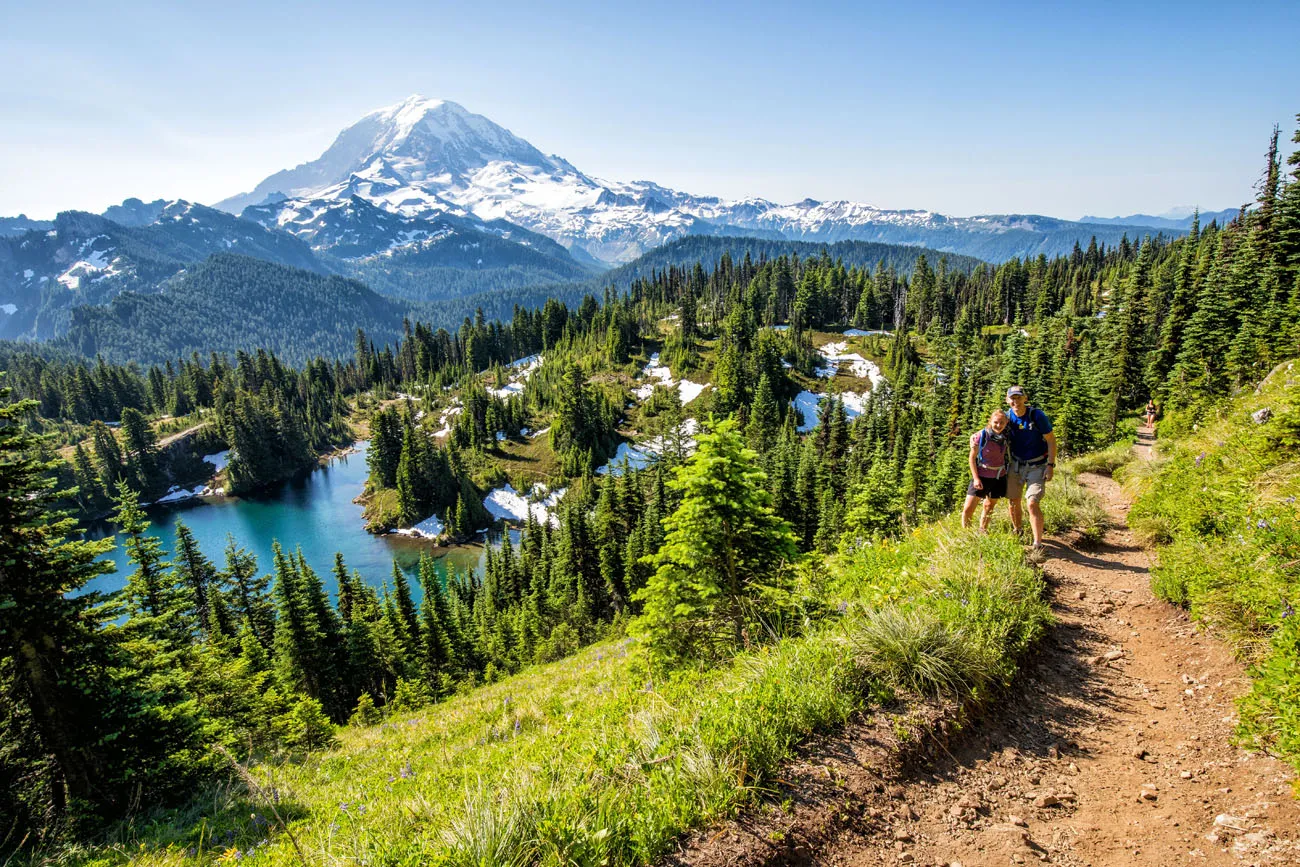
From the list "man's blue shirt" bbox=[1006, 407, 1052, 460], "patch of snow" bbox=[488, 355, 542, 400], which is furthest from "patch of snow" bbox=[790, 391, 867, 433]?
"man's blue shirt" bbox=[1006, 407, 1052, 460]

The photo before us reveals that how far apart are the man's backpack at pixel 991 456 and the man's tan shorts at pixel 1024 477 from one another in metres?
0.19

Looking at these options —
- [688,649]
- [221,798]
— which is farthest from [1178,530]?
[221,798]

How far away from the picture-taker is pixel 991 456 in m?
9.19

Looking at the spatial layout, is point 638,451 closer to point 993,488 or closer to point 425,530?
point 425,530

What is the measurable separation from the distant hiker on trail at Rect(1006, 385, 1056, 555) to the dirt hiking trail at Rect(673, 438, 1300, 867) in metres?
3.33

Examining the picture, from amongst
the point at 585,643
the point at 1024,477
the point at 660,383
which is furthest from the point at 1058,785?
the point at 660,383

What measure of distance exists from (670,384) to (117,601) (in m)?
129

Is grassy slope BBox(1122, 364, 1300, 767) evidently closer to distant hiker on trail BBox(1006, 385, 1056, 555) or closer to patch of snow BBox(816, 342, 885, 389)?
distant hiker on trail BBox(1006, 385, 1056, 555)

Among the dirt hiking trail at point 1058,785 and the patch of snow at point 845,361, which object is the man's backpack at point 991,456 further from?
the patch of snow at point 845,361

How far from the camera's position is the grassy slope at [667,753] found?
12.6ft

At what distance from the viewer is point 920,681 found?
16.9ft

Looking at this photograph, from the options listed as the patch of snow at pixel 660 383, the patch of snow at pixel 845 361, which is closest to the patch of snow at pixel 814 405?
the patch of snow at pixel 845 361

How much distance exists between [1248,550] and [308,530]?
129758mm

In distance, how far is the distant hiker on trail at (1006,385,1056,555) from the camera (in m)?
9.06
